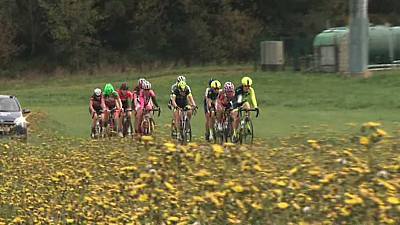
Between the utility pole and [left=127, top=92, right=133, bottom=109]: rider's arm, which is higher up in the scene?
the utility pole

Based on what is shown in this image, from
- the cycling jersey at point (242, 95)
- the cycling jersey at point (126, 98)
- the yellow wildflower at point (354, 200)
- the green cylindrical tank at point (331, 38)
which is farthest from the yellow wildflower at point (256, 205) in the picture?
the green cylindrical tank at point (331, 38)

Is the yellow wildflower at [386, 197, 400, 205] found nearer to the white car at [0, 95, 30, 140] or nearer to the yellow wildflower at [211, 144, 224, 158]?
the yellow wildflower at [211, 144, 224, 158]

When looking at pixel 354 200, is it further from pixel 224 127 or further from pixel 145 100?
pixel 145 100

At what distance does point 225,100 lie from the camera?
23.9m

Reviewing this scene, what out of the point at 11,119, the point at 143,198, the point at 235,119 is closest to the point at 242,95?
the point at 235,119

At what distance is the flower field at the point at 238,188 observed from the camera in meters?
5.83

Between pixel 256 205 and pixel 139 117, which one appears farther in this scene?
pixel 139 117

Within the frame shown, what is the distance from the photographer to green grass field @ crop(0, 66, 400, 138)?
101 ft

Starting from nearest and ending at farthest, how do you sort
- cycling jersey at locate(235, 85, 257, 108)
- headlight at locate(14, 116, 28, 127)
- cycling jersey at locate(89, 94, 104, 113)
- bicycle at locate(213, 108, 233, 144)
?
1. cycling jersey at locate(235, 85, 257, 108)
2. bicycle at locate(213, 108, 233, 144)
3. headlight at locate(14, 116, 28, 127)
4. cycling jersey at locate(89, 94, 104, 113)

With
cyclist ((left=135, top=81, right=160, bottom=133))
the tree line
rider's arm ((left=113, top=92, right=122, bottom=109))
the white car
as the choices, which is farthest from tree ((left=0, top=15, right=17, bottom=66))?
cyclist ((left=135, top=81, right=160, bottom=133))

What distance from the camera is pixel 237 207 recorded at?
6.25 meters

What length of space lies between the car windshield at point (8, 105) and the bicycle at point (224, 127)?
26.0 feet

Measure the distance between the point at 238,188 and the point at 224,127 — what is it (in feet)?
55.2

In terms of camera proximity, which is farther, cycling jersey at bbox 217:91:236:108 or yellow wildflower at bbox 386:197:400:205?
cycling jersey at bbox 217:91:236:108
